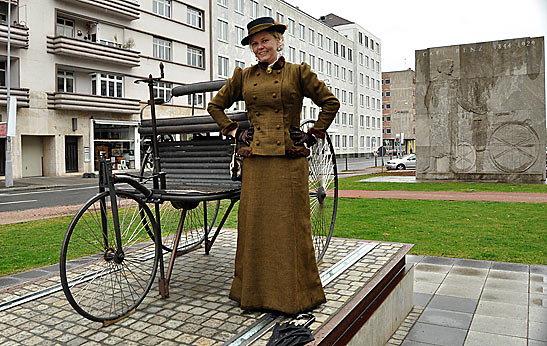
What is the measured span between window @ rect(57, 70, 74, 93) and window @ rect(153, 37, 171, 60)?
22.5ft

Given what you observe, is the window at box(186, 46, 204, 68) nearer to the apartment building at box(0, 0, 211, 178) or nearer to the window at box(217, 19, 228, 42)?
the apartment building at box(0, 0, 211, 178)

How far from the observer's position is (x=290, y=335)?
9.69ft

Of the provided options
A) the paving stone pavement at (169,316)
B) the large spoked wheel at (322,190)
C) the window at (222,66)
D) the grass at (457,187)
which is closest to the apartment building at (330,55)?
the window at (222,66)

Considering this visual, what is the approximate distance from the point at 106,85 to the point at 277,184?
29789 millimetres

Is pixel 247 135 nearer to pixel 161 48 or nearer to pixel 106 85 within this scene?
pixel 106 85

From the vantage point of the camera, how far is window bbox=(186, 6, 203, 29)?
1469 inches

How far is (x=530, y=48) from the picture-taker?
59.6 feet

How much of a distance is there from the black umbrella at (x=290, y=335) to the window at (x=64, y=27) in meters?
29.6

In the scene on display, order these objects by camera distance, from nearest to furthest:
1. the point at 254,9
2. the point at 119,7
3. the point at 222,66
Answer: the point at 119,7 → the point at 222,66 → the point at 254,9

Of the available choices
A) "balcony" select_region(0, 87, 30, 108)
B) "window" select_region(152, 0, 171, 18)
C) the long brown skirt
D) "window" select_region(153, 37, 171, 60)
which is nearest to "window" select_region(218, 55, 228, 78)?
"window" select_region(153, 37, 171, 60)

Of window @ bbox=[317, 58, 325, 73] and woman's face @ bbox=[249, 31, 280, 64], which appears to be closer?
woman's face @ bbox=[249, 31, 280, 64]

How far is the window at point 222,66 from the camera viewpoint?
41469 mm

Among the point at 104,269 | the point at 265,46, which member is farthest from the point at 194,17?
the point at 104,269

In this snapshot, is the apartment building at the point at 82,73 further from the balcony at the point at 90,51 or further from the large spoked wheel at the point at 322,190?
the large spoked wheel at the point at 322,190
